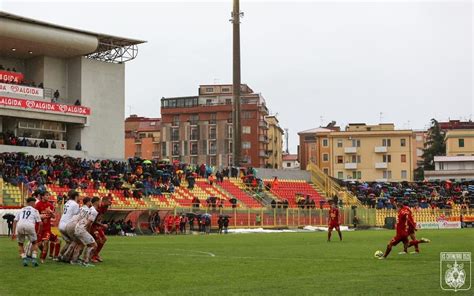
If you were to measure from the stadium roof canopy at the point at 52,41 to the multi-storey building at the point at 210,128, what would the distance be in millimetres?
63782

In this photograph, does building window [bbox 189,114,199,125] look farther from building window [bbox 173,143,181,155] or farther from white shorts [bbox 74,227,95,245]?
white shorts [bbox 74,227,95,245]

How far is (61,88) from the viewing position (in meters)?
77.9

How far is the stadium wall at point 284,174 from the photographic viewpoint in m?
82.2

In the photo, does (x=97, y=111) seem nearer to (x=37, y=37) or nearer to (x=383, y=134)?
(x=37, y=37)

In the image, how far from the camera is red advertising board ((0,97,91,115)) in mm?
67250

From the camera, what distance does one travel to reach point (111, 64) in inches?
3194

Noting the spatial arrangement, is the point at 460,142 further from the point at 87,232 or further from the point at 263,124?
the point at 87,232

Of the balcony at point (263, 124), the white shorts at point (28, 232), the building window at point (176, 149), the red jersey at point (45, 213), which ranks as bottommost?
the white shorts at point (28, 232)

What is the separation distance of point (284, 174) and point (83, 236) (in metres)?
61.5

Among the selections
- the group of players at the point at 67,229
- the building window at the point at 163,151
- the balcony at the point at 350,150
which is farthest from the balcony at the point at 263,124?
the group of players at the point at 67,229

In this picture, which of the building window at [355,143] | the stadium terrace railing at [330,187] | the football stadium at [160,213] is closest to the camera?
the football stadium at [160,213]

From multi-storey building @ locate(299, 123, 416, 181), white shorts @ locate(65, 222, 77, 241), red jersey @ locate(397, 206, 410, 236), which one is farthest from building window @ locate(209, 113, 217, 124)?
white shorts @ locate(65, 222, 77, 241)

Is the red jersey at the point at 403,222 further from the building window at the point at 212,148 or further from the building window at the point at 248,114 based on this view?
the building window at the point at 212,148

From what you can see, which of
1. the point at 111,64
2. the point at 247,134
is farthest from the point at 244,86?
the point at 111,64
